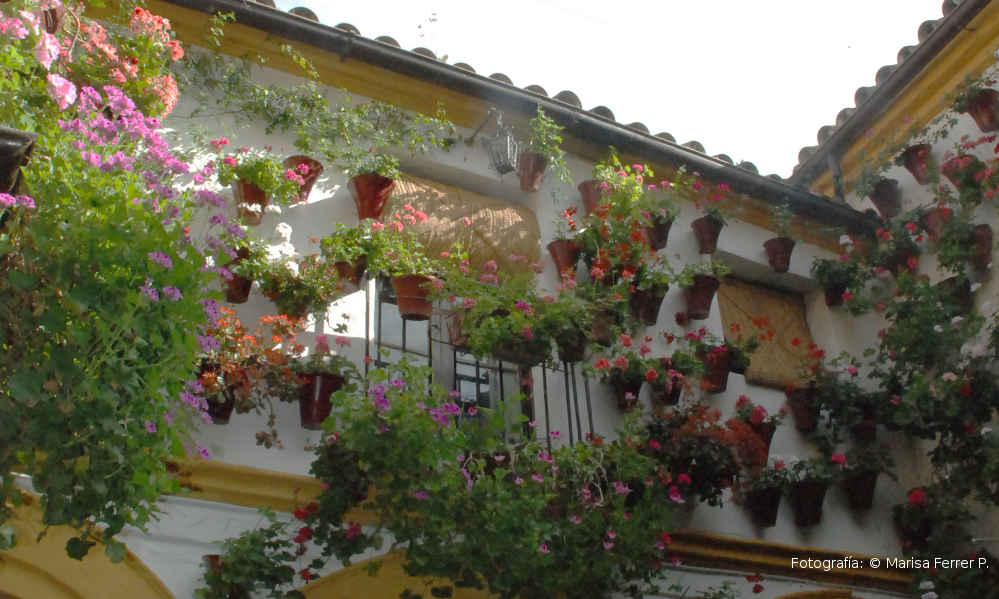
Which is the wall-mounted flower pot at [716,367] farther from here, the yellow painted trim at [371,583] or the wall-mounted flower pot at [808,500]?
the yellow painted trim at [371,583]

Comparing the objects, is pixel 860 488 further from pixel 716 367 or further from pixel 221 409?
pixel 221 409

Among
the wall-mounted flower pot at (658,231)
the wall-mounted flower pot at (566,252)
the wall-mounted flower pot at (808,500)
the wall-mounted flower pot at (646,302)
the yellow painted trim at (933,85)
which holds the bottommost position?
the wall-mounted flower pot at (808,500)

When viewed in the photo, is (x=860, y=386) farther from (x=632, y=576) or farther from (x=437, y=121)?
(x=437, y=121)

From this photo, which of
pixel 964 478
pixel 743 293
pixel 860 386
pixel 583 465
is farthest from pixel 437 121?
pixel 964 478

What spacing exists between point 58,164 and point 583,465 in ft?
10.6

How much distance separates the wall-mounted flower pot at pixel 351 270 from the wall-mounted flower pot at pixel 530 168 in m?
1.68

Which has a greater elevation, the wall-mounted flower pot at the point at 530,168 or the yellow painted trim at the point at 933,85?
the yellow painted trim at the point at 933,85

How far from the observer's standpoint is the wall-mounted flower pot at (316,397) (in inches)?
203

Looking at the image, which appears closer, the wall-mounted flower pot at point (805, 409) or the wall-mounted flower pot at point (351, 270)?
the wall-mounted flower pot at point (351, 270)

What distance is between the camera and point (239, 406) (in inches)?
191

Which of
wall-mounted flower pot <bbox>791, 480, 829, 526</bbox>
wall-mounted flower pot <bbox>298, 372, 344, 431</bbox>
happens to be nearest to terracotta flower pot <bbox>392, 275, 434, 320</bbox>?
wall-mounted flower pot <bbox>298, 372, 344, 431</bbox>

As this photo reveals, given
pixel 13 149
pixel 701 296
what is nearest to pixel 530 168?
pixel 701 296

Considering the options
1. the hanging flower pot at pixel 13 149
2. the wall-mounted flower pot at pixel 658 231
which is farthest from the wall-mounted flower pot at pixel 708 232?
the hanging flower pot at pixel 13 149

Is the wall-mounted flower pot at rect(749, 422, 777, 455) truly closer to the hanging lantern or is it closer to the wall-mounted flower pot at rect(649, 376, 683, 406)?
the wall-mounted flower pot at rect(649, 376, 683, 406)
